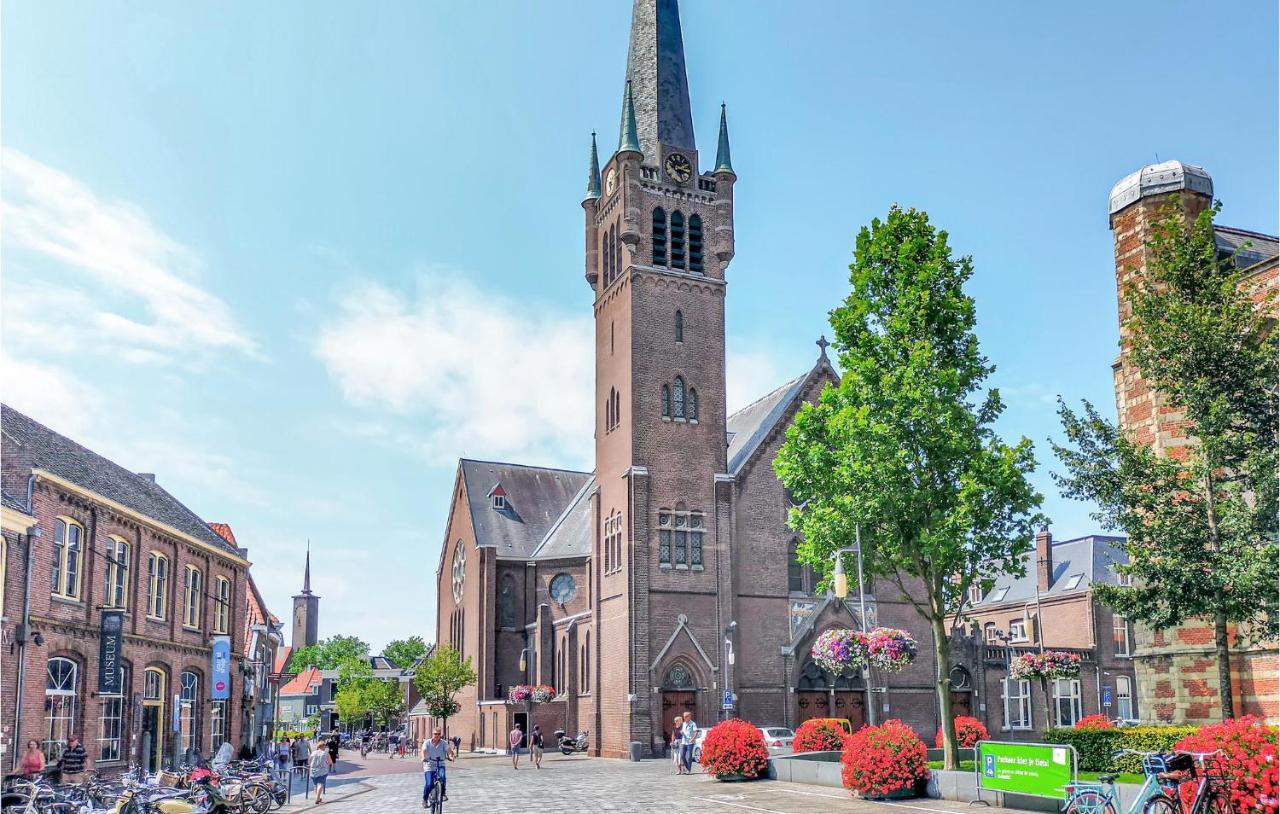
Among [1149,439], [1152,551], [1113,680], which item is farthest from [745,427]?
[1152,551]

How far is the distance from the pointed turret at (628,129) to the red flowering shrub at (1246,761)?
40.6 metres

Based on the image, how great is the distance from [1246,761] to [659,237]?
39.5 m

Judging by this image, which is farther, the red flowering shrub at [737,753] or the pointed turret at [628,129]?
the pointed turret at [628,129]

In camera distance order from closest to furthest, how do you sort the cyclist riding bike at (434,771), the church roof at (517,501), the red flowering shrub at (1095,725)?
the cyclist riding bike at (434,771) → the red flowering shrub at (1095,725) → the church roof at (517,501)

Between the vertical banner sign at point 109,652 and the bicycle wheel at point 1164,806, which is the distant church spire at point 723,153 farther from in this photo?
the bicycle wheel at point 1164,806

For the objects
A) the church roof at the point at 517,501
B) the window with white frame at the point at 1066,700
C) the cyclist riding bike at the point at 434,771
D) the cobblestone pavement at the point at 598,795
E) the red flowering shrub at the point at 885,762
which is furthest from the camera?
the church roof at the point at 517,501

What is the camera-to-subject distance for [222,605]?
40938 mm

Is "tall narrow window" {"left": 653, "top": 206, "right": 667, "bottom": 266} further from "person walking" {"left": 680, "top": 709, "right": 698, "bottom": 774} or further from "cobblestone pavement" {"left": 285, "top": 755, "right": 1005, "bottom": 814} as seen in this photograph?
"person walking" {"left": 680, "top": 709, "right": 698, "bottom": 774}

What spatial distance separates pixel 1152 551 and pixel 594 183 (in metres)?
39.7

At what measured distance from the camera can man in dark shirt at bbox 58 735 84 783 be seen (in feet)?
85.9

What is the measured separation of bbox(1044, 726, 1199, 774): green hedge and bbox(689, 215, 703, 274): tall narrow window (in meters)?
31.3

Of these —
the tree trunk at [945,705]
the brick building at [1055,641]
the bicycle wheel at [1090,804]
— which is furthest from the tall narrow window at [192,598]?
the brick building at [1055,641]

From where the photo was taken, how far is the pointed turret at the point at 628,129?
169ft

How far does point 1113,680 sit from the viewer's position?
2478 inches
